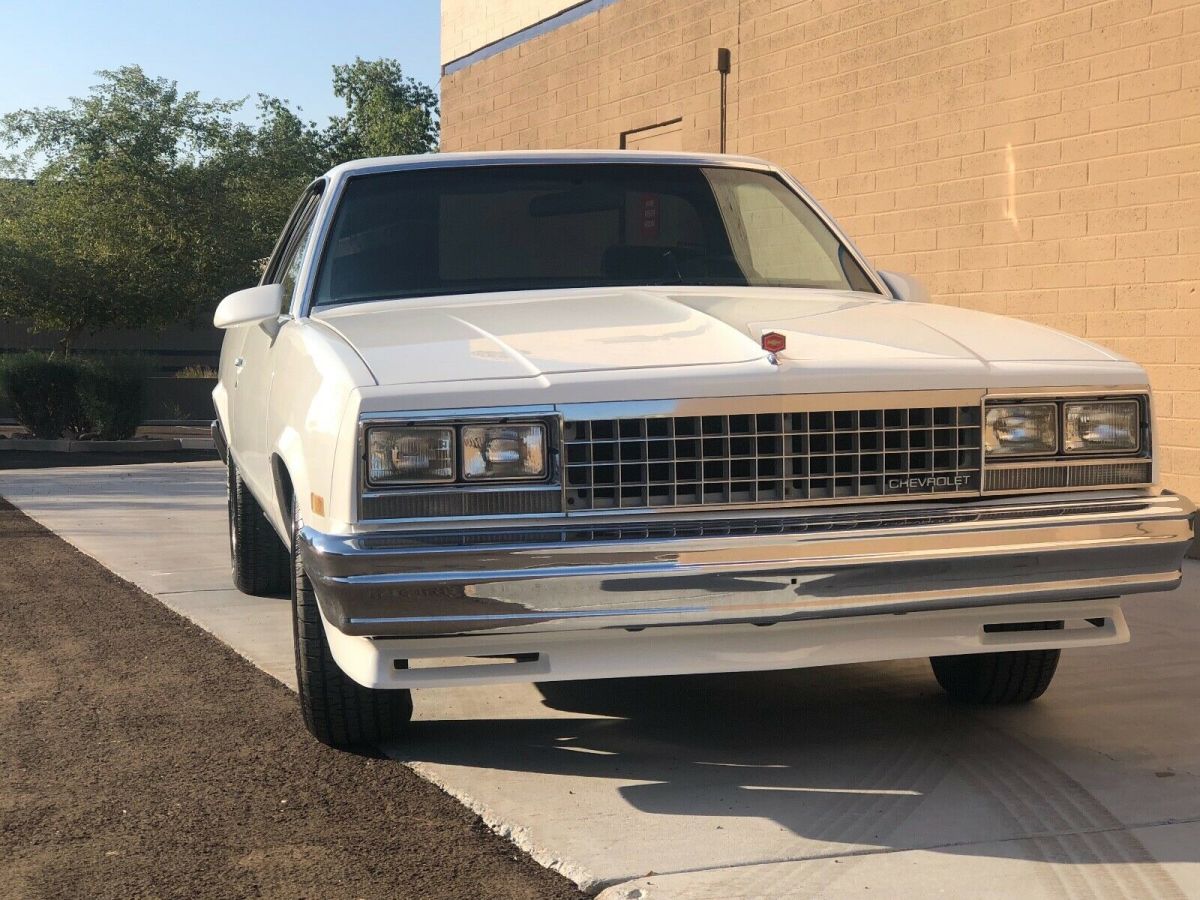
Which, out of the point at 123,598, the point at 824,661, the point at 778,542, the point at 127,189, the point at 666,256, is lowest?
the point at 123,598

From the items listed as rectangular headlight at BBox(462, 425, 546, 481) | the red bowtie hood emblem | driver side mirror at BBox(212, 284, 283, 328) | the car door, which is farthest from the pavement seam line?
→ driver side mirror at BBox(212, 284, 283, 328)

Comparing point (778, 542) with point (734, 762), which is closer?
point (778, 542)

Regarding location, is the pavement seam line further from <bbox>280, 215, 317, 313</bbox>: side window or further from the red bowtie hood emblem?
<bbox>280, 215, 317, 313</bbox>: side window

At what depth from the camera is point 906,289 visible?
5043 millimetres

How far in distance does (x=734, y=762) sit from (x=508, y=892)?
Answer: 3.44ft

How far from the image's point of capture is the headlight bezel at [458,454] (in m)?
3.34

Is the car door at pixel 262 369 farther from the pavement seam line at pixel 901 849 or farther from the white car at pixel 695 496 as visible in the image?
the pavement seam line at pixel 901 849

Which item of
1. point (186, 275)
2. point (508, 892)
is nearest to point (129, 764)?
point (508, 892)

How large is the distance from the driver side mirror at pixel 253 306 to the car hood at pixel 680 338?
0.20 metres

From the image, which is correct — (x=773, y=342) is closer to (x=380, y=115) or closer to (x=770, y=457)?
(x=770, y=457)

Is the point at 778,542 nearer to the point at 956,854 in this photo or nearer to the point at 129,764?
the point at 956,854

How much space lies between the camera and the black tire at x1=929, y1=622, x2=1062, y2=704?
14.6ft

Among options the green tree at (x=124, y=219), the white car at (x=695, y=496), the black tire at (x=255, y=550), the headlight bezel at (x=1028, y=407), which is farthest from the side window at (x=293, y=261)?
the green tree at (x=124, y=219)

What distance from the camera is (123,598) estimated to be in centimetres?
661
